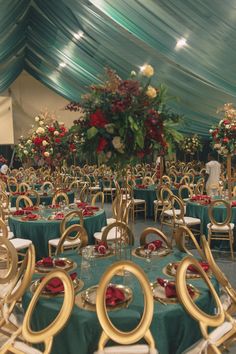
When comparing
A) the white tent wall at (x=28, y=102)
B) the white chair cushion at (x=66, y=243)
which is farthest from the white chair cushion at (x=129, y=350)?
the white tent wall at (x=28, y=102)

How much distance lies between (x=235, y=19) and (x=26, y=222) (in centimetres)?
401

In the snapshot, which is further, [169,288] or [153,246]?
[153,246]

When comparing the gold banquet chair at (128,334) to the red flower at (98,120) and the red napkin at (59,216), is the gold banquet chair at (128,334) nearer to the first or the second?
the red flower at (98,120)

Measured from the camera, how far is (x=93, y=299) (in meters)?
2.46

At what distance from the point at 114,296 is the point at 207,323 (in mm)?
577

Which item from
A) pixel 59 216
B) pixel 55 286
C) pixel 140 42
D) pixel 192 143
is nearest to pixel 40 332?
pixel 55 286

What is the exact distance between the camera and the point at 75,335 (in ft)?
7.63

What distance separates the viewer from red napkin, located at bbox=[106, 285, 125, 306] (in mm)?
2352

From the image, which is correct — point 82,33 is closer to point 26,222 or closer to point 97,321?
point 26,222

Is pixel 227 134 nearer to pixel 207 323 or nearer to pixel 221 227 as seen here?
pixel 221 227

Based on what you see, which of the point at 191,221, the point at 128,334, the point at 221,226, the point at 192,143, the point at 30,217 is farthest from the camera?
the point at 192,143

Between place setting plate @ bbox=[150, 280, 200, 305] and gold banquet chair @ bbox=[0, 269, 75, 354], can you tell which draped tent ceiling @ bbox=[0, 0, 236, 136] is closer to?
place setting plate @ bbox=[150, 280, 200, 305]

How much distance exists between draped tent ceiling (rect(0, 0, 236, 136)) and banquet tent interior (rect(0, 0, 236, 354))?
25mm

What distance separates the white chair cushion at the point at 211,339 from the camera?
2164mm
